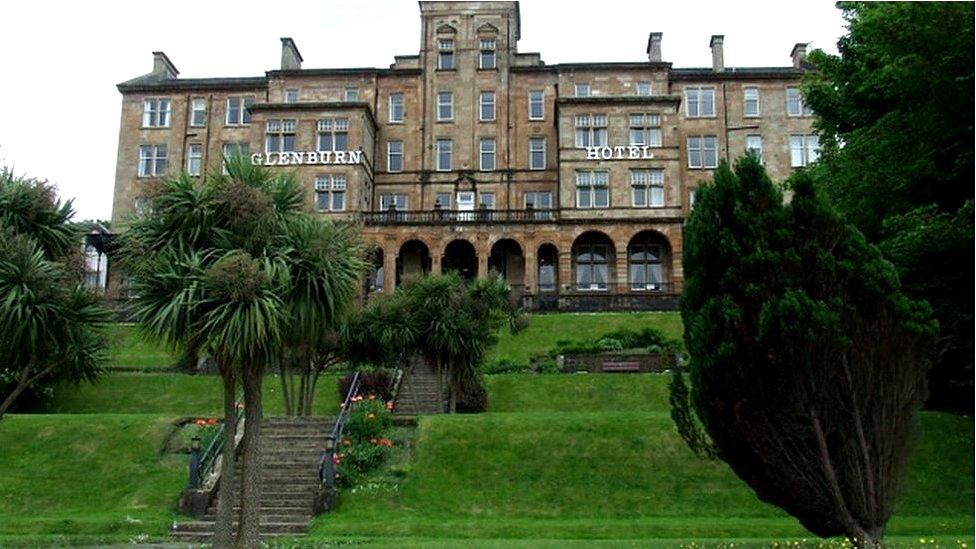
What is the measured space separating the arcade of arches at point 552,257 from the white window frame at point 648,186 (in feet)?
5.83

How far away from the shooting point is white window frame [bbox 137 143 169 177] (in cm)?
6194

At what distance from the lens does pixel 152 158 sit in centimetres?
6203

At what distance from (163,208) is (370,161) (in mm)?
41813

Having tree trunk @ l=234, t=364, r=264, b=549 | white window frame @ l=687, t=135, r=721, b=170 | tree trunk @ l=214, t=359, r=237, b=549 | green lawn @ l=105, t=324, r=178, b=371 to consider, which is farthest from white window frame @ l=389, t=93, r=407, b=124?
tree trunk @ l=214, t=359, r=237, b=549

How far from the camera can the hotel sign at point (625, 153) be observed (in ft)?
182

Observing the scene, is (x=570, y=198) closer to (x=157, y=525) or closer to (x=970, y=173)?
(x=970, y=173)

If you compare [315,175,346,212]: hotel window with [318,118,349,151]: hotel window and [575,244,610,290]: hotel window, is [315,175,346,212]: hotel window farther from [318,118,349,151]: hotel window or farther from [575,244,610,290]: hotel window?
[575,244,610,290]: hotel window

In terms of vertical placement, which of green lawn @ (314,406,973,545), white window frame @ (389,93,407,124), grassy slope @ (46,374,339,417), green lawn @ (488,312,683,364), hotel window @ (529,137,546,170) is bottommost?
green lawn @ (314,406,973,545)

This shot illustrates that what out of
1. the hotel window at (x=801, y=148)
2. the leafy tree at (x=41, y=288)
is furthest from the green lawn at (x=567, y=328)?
the leafy tree at (x=41, y=288)

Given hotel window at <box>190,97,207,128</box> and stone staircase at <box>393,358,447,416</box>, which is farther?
hotel window at <box>190,97,207,128</box>

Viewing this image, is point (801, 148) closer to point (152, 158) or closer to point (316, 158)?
point (316, 158)

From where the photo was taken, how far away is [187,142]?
6222 cm

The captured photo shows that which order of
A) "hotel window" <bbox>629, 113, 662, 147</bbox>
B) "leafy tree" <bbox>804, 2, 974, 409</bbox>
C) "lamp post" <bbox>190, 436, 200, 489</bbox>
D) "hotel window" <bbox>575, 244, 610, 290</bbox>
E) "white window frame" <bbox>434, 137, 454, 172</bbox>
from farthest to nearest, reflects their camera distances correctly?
1. "white window frame" <bbox>434, 137, 454, 172</bbox>
2. "hotel window" <bbox>575, 244, 610, 290</bbox>
3. "hotel window" <bbox>629, 113, 662, 147</bbox>
4. "lamp post" <bbox>190, 436, 200, 489</bbox>
5. "leafy tree" <bbox>804, 2, 974, 409</bbox>

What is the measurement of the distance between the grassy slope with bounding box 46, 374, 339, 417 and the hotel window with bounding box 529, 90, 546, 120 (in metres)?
28.8
